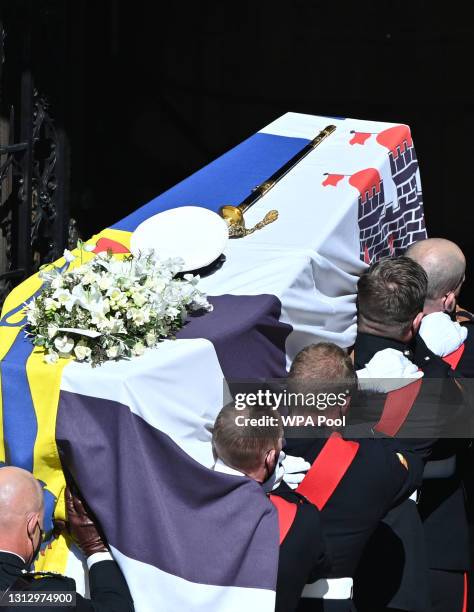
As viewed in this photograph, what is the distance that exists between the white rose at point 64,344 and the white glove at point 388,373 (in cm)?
93

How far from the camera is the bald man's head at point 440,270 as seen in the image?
393 cm

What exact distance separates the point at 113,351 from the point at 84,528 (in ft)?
1.59

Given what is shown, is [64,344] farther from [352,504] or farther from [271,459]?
[352,504]

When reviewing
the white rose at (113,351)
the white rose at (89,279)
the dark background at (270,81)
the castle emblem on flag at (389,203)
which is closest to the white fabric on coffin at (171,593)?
the white rose at (113,351)

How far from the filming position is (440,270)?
12.9 ft

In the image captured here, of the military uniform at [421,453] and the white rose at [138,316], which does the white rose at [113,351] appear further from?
the military uniform at [421,453]

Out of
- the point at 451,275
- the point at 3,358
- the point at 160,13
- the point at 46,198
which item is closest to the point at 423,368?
the point at 451,275

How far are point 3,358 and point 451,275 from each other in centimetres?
Answer: 167

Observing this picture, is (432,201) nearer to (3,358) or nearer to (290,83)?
(290,83)

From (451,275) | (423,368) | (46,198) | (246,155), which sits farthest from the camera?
(46,198)

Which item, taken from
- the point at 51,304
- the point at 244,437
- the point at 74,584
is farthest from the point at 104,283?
the point at 74,584

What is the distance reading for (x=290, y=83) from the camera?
908cm

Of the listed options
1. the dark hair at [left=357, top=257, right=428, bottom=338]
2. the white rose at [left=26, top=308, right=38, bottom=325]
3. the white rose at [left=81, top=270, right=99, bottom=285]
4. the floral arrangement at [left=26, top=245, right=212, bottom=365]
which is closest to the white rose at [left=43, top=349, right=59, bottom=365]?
the floral arrangement at [left=26, top=245, right=212, bottom=365]

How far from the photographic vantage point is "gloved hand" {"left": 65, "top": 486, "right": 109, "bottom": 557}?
2990 millimetres
